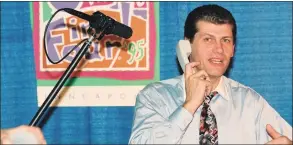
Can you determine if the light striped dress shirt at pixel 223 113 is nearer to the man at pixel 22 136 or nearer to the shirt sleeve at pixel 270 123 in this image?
the shirt sleeve at pixel 270 123

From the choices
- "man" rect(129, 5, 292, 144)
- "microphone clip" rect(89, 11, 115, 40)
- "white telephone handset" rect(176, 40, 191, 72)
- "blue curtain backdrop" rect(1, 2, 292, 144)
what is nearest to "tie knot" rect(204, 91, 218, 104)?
"man" rect(129, 5, 292, 144)

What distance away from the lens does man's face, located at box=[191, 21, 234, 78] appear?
6.44 ft

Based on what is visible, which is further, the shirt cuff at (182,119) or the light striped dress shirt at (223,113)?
the light striped dress shirt at (223,113)

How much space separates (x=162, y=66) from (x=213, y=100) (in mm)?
510

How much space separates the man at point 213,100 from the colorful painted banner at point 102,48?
424mm

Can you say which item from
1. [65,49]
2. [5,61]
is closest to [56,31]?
[65,49]

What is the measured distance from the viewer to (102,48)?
2.52 metres

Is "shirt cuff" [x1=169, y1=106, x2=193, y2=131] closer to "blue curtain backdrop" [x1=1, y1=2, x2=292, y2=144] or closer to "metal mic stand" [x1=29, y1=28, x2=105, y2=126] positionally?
"metal mic stand" [x1=29, y1=28, x2=105, y2=126]

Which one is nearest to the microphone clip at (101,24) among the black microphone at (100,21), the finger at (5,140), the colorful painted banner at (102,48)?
the black microphone at (100,21)

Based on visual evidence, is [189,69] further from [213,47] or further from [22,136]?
[22,136]

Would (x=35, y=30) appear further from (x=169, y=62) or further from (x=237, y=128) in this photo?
(x=237, y=128)

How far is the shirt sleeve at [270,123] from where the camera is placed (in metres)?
1.96

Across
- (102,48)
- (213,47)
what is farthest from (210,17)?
(102,48)

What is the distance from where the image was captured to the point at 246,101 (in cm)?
205
